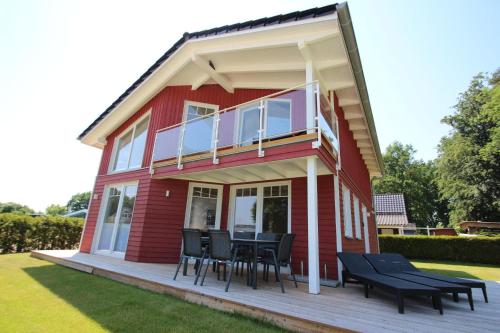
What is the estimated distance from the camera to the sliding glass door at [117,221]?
8.32 meters

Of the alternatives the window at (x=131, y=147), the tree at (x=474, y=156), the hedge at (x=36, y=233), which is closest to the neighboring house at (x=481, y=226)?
the tree at (x=474, y=156)

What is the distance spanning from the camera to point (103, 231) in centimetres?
913

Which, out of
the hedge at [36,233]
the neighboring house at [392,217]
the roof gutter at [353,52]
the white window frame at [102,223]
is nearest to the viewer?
the roof gutter at [353,52]

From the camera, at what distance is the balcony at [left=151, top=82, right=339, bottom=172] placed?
5.09 meters

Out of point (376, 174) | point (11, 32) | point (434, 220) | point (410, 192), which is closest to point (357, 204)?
point (376, 174)

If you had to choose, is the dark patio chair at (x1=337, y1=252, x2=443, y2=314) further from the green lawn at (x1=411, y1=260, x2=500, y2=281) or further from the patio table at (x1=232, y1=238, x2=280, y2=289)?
the green lawn at (x1=411, y1=260, x2=500, y2=281)

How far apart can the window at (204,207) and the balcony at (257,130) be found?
1457mm

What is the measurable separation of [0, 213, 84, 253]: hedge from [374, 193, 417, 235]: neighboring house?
78.1ft

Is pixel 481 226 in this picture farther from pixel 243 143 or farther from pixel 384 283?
pixel 243 143

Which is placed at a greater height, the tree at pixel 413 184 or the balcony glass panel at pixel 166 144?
the tree at pixel 413 184

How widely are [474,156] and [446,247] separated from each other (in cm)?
1260

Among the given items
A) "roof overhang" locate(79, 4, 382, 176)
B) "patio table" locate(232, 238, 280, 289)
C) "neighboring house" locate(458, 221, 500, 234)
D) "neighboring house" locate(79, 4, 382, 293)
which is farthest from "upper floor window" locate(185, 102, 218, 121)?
"neighboring house" locate(458, 221, 500, 234)

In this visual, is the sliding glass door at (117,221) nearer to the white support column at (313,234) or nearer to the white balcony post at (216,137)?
the white balcony post at (216,137)

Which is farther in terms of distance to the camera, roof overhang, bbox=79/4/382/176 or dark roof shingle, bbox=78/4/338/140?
roof overhang, bbox=79/4/382/176
